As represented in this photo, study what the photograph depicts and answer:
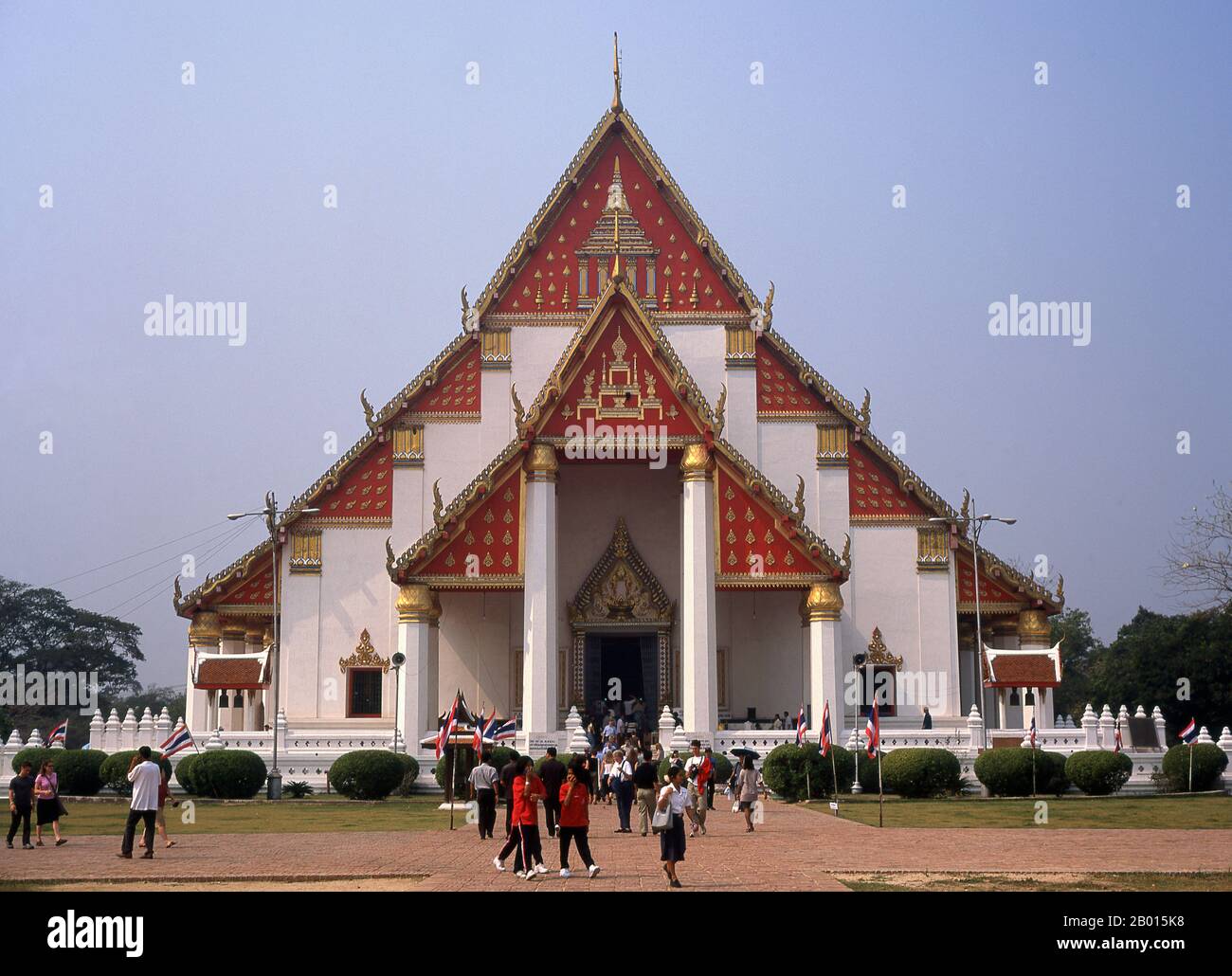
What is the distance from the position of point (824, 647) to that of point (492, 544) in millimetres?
8050

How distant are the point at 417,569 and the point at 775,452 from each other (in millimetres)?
10147

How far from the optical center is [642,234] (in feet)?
135

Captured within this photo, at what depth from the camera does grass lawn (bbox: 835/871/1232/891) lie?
48.0 feet

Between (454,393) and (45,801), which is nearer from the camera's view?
(45,801)

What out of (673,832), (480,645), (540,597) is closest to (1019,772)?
(540,597)

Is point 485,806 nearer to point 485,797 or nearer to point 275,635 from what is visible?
point 485,797

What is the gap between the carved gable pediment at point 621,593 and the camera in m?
38.4

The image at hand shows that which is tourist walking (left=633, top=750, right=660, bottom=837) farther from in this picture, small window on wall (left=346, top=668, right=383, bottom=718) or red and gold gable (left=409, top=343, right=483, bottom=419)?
red and gold gable (left=409, top=343, right=483, bottom=419)

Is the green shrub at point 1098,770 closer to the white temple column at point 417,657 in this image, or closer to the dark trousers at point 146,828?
the white temple column at point 417,657

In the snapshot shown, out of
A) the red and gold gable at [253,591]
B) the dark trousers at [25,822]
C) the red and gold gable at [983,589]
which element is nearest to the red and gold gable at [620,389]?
the red and gold gable at [983,589]

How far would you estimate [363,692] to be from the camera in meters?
38.2

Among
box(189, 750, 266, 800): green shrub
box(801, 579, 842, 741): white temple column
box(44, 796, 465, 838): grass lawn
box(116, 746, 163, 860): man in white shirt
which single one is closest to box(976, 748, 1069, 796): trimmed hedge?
box(801, 579, 842, 741): white temple column
